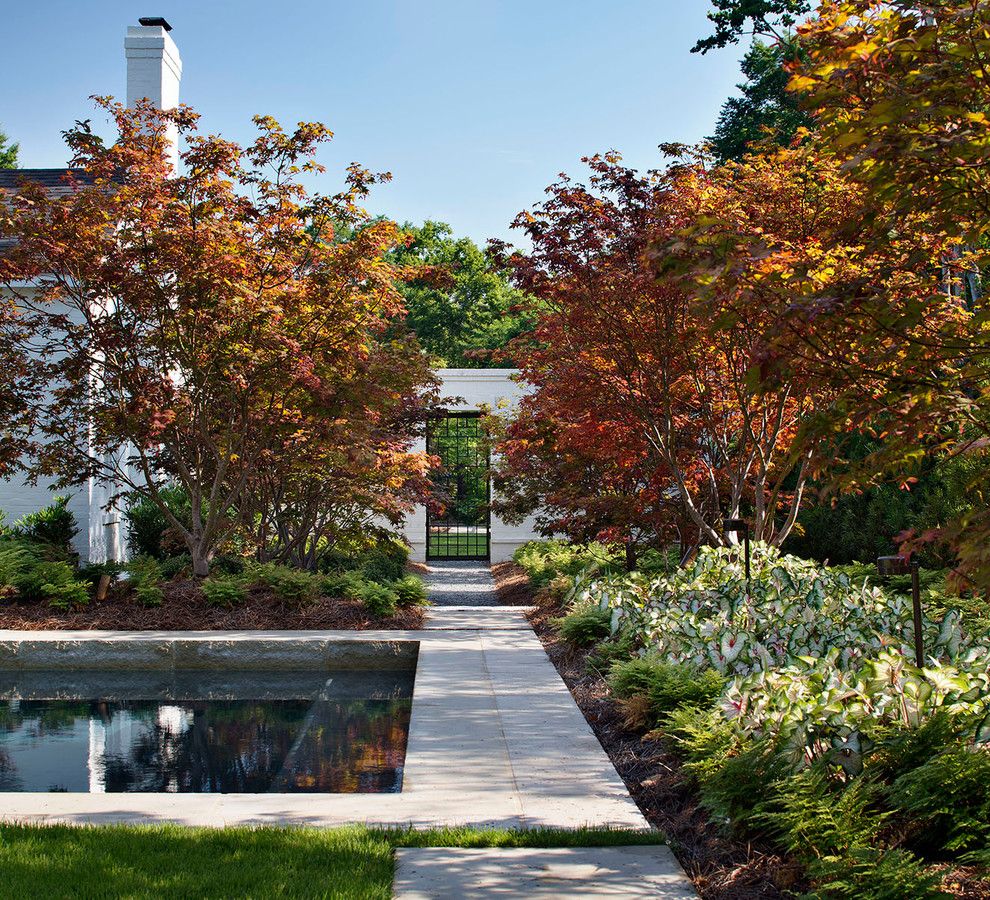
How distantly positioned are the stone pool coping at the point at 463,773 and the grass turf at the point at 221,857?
0.20m

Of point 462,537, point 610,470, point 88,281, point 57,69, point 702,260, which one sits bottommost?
point 462,537

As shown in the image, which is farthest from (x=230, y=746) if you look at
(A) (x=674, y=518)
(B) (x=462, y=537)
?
(B) (x=462, y=537)

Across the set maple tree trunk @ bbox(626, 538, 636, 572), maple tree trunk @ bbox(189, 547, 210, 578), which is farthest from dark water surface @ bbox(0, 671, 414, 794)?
maple tree trunk @ bbox(626, 538, 636, 572)

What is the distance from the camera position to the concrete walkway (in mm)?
13667

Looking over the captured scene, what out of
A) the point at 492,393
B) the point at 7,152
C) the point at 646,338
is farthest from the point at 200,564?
the point at 7,152

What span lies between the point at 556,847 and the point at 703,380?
667 cm

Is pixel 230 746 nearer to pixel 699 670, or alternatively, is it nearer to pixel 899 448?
pixel 699 670

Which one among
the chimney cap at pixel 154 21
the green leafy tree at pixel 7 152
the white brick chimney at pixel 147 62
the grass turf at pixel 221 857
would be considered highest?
the green leafy tree at pixel 7 152

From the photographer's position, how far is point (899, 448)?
371 cm

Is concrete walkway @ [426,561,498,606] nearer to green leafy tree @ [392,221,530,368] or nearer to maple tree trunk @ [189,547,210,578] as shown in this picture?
maple tree trunk @ [189,547,210,578]

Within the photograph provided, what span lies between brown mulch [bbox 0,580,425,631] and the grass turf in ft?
17.6

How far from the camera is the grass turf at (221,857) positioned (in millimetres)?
3371

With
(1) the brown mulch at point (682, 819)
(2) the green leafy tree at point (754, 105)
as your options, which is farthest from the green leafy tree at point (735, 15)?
(1) the brown mulch at point (682, 819)

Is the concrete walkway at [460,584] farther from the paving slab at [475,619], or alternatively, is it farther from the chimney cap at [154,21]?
the chimney cap at [154,21]
